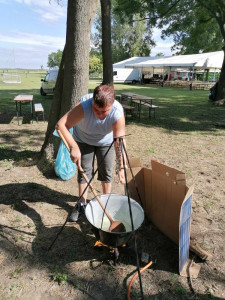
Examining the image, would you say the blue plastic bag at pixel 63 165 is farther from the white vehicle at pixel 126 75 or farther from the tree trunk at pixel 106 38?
the white vehicle at pixel 126 75

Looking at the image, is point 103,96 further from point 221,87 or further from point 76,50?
point 221,87

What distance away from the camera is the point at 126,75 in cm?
3005

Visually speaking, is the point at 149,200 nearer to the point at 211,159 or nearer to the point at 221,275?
the point at 221,275

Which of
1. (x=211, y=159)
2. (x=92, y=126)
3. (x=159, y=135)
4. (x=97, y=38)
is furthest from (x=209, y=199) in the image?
(x=97, y=38)

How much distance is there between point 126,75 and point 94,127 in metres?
29.1

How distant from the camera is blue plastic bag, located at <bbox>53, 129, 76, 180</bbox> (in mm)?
3650

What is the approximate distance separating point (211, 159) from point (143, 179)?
8.46 feet

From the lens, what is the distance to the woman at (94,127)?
1.99 meters

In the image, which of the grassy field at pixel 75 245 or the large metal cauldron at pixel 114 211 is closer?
the grassy field at pixel 75 245

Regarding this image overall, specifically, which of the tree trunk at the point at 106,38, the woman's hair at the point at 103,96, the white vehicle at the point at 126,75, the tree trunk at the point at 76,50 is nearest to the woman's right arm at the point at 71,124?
the woman's hair at the point at 103,96

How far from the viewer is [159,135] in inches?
263

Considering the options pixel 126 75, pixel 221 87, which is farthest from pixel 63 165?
pixel 126 75

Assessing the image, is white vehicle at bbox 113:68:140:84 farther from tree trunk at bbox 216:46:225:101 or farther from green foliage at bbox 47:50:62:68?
green foliage at bbox 47:50:62:68

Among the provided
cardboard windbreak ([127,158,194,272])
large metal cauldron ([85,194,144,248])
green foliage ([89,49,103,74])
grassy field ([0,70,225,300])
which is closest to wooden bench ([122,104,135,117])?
grassy field ([0,70,225,300])
